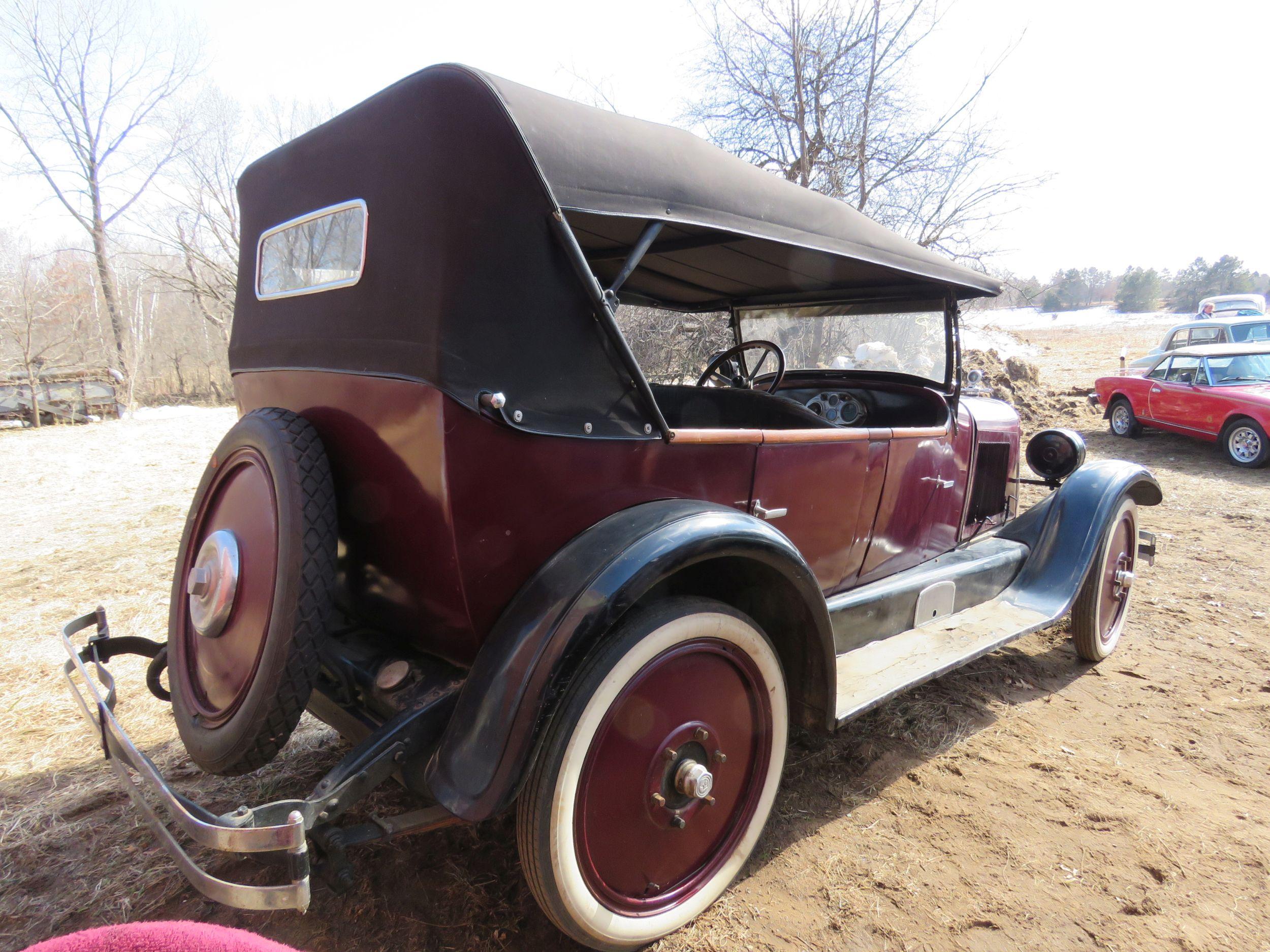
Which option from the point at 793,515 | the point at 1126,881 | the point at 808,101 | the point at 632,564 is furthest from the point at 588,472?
the point at 808,101

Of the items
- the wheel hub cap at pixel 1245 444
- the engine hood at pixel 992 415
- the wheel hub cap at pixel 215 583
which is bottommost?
the wheel hub cap at pixel 1245 444

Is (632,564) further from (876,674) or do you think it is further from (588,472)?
(876,674)

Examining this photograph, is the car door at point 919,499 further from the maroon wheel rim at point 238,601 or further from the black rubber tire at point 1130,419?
the black rubber tire at point 1130,419

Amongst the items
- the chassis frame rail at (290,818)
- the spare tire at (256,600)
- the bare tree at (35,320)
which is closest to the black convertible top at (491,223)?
the spare tire at (256,600)

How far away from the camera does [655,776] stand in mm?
1748

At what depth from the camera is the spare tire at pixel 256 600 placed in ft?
5.08

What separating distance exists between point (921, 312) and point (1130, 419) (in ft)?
30.9

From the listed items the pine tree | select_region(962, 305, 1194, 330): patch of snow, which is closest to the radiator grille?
select_region(962, 305, 1194, 330): patch of snow

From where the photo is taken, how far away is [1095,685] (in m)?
3.36

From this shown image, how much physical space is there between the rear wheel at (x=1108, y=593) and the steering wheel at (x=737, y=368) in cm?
181

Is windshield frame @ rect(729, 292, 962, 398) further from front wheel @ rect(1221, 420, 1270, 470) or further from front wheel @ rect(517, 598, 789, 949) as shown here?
front wheel @ rect(1221, 420, 1270, 470)

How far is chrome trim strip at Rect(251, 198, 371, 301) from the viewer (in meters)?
1.68

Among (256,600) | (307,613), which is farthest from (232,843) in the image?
(256,600)

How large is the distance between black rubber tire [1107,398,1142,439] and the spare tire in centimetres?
1201
